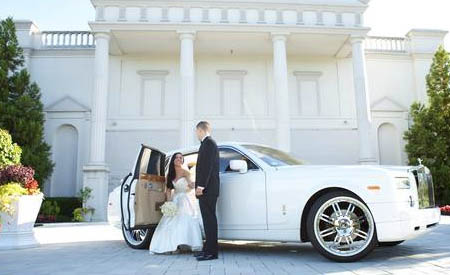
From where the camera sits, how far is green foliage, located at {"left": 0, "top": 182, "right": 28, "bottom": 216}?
6.61m

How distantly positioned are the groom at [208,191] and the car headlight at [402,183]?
219 cm

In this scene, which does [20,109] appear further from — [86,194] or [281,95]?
[281,95]

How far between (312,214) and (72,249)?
165 inches

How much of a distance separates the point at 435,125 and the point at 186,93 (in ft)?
39.5

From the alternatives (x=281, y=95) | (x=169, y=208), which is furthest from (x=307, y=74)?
(x=169, y=208)

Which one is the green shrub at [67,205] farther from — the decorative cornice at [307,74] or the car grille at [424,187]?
the car grille at [424,187]

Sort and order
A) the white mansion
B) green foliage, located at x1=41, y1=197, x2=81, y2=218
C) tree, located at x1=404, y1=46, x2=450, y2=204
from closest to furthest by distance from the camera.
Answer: green foliage, located at x1=41, y1=197, x2=81, y2=218 < tree, located at x1=404, y1=46, x2=450, y2=204 < the white mansion

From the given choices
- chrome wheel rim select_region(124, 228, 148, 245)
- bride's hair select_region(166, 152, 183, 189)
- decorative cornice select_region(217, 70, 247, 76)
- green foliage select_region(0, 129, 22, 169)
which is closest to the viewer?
bride's hair select_region(166, 152, 183, 189)

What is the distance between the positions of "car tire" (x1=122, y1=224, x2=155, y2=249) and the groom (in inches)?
57.9

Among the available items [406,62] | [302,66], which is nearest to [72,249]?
[302,66]

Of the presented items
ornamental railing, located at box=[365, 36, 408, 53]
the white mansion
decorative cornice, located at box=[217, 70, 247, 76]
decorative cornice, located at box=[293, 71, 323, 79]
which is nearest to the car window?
the white mansion

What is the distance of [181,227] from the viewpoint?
5.60 m

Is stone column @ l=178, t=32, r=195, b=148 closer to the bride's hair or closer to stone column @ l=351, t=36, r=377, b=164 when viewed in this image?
stone column @ l=351, t=36, r=377, b=164

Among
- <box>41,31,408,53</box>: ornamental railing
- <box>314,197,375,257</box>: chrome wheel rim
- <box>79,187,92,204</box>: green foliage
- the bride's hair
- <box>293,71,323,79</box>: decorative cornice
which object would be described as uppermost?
<box>41,31,408,53</box>: ornamental railing
